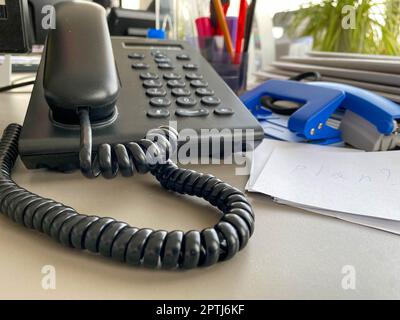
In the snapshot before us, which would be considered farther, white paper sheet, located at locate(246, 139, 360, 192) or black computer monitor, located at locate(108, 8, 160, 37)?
black computer monitor, located at locate(108, 8, 160, 37)

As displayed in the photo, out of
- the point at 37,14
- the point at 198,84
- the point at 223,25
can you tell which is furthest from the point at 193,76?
the point at 37,14

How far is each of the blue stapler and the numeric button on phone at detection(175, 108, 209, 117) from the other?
0.41ft

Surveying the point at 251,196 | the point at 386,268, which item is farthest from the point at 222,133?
the point at 386,268

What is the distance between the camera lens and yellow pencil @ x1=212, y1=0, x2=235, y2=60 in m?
0.66

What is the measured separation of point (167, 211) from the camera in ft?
0.95

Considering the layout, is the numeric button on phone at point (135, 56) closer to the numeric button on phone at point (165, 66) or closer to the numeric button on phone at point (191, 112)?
the numeric button on phone at point (165, 66)

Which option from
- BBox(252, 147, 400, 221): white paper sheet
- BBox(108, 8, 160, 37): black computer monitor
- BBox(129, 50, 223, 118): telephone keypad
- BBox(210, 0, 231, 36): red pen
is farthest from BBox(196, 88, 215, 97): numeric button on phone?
BBox(108, 8, 160, 37): black computer monitor

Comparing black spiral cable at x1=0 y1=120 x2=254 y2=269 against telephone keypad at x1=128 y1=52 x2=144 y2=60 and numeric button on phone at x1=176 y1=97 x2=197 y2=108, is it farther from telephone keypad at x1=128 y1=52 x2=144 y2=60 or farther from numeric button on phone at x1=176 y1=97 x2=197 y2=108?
telephone keypad at x1=128 y1=52 x2=144 y2=60

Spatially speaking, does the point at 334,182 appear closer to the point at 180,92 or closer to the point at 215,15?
the point at 180,92

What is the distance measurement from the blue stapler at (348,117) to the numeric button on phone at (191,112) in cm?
13

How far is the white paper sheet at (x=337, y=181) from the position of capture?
303 mm
